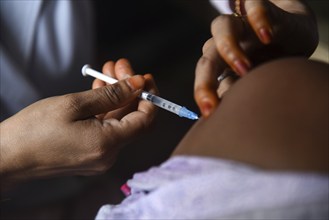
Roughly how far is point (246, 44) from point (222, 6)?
0.39 meters

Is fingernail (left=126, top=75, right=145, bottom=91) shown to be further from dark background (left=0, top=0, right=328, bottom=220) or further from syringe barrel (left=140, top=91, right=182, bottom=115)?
dark background (left=0, top=0, right=328, bottom=220)

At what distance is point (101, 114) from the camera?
62 centimetres

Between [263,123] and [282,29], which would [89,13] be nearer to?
[282,29]

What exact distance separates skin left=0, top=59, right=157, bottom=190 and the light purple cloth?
264 mm

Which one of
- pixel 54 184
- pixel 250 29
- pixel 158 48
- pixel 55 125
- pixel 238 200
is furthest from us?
pixel 158 48

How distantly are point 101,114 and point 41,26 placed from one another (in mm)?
226

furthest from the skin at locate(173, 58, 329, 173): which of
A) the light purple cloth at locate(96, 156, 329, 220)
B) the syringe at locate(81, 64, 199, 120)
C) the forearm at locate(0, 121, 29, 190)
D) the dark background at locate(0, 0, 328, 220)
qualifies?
the dark background at locate(0, 0, 328, 220)

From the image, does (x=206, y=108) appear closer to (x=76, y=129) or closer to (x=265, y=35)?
(x=265, y=35)

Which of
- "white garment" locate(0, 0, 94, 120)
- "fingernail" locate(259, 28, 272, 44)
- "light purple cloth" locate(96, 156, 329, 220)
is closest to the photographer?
"light purple cloth" locate(96, 156, 329, 220)

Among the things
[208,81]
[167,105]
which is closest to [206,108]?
[208,81]

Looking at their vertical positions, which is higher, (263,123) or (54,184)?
(263,123)

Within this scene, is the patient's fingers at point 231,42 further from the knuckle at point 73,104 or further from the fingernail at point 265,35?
the knuckle at point 73,104

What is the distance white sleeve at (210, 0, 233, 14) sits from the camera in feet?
2.48

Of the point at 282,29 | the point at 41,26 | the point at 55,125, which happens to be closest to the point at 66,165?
the point at 55,125
